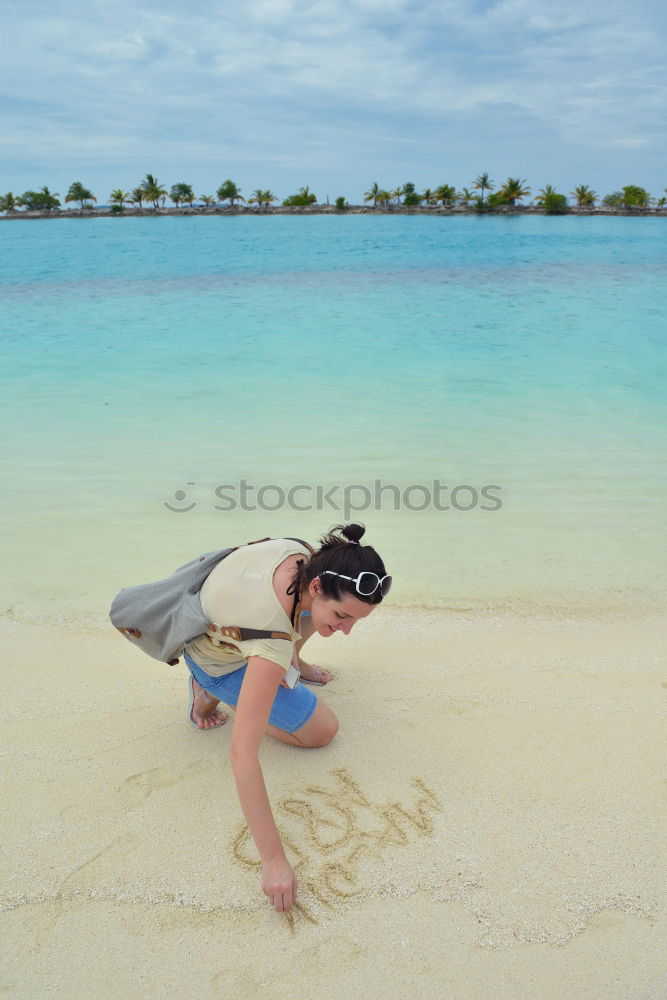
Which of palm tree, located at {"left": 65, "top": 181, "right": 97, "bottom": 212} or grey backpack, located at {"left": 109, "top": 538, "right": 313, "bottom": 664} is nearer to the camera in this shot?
grey backpack, located at {"left": 109, "top": 538, "right": 313, "bottom": 664}

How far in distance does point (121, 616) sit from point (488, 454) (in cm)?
436

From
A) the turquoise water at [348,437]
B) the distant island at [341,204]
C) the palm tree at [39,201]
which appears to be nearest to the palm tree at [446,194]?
the distant island at [341,204]

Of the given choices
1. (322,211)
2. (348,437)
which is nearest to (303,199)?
(322,211)

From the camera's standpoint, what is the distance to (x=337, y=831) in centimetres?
230

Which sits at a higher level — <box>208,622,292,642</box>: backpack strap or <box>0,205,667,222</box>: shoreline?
<box>0,205,667,222</box>: shoreline

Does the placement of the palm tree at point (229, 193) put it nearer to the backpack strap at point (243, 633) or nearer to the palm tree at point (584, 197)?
the palm tree at point (584, 197)

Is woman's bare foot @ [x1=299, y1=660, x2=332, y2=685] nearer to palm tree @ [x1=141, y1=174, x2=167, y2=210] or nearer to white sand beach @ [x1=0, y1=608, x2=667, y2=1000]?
white sand beach @ [x1=0, y1=608, x2=667, y2=1000]

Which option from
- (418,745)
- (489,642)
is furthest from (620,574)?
(418,745)

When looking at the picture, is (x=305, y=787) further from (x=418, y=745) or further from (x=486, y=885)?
(x=486, y=885)

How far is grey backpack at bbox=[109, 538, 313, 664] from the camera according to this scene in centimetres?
238

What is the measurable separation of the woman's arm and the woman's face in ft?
0.61

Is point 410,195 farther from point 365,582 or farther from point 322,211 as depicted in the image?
point 365,582

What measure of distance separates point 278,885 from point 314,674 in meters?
1.10

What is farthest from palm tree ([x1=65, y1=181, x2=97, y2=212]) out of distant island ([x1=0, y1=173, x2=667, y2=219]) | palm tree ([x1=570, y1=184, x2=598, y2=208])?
palm tree ([x1=570, y1=184, x2=598, y2=208])
